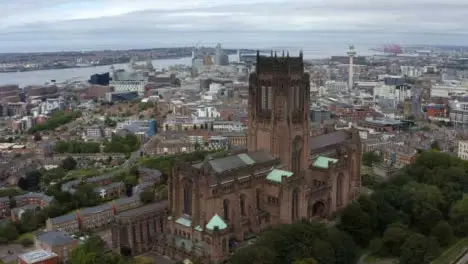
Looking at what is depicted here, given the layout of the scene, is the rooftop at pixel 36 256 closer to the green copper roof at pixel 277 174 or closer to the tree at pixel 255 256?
the tree at pixel 255 256

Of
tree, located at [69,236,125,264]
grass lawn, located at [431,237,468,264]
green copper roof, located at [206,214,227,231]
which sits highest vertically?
green copper roof, located at [206,214,227,231]

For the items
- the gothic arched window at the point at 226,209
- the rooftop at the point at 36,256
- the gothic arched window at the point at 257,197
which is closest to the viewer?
the rooftop at the point at 36,256

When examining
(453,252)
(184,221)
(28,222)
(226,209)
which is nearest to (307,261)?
(226,209)

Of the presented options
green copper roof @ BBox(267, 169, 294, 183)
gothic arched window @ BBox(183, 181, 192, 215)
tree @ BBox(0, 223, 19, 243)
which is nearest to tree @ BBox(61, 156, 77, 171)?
tree @ BBox(0, 223, 19, 243)

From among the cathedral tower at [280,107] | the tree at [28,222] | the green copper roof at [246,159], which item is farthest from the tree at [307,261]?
the tree at [28,222]

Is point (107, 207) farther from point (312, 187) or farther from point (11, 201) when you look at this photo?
point (312, 187)

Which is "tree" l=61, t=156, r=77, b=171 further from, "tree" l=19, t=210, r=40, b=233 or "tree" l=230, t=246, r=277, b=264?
"tree" l=230, t=246, r=277, b=264
